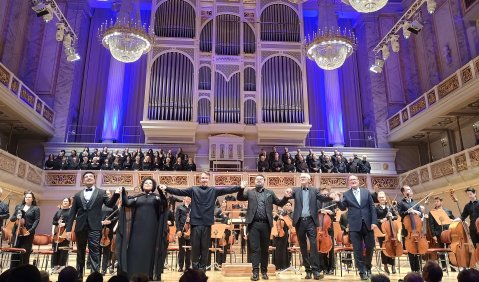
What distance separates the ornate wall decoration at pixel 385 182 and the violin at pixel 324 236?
7.12 m

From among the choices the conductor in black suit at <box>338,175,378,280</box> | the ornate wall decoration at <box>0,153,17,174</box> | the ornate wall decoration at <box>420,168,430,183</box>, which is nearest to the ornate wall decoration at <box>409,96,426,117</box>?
the ornate wall decoration at <box>420,168,430,183</box>

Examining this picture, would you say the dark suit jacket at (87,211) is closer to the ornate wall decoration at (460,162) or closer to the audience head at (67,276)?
the audience head at (67,276)

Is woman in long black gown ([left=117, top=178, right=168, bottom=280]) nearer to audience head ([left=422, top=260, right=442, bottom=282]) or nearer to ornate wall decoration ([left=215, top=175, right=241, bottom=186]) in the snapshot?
audience head ([left=422, top=260, right=442, bottom=282])

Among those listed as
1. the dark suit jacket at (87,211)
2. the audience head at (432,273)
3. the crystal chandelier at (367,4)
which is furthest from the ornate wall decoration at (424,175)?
the audience head at (432,273)

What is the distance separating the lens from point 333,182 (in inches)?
473

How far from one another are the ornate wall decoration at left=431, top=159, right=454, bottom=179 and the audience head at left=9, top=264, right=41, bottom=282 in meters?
10.9

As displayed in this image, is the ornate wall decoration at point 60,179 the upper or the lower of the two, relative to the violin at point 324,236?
upper

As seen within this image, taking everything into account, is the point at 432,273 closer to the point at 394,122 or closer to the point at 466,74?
the point at 466,74

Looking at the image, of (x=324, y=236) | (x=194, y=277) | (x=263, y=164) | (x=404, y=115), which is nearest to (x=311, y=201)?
(x=324, y=236)

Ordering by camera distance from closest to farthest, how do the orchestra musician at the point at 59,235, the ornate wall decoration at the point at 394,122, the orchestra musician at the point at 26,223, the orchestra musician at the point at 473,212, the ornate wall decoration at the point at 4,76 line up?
the orchestra musician at the point at 473,212 < the orchestra musician at the point at 26,223 < the orchestra musician at the point at 59,235 < the ornate wall decoration at the point at 4,76 < the ornate wall decoration at the point at 394,122

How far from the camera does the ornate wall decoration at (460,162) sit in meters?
10.1

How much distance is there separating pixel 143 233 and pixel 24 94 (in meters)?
9.30

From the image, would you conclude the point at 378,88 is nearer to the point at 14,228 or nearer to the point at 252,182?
the point at 252,182

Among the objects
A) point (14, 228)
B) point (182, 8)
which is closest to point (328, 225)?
point (14, 228)
